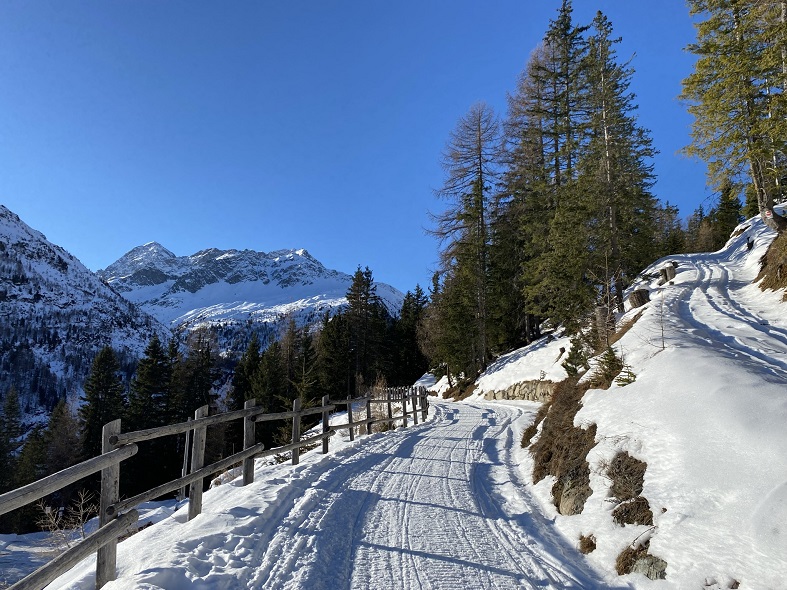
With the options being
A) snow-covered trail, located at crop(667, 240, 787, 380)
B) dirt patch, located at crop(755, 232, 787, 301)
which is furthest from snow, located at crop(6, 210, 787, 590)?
dirt patch, located at crop(755, 232, 787, 301)

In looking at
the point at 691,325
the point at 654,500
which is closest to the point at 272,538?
the point at 654,500

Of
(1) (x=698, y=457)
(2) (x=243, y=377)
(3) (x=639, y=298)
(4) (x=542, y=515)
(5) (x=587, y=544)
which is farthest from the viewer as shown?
(2) (x=243, y=377)

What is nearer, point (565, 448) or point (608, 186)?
point (565, 448)

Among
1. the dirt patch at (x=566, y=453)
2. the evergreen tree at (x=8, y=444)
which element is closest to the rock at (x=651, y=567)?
the dirt patch at (x=566, y=453)

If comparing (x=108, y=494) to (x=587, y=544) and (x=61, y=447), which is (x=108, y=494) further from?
(x=61, y=447)

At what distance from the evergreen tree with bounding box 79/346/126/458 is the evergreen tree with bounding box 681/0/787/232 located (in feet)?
137

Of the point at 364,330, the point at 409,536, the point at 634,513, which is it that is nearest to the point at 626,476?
the point at 634,513

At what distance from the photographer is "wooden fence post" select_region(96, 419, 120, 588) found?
3438 millimetres

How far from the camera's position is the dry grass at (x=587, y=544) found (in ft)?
14.5

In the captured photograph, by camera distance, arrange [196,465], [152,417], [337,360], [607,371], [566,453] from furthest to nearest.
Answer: [337,360] < [152,417] < [607,371] < [566,453] < [196,465]

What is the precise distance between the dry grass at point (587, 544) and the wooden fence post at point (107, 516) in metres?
4.40

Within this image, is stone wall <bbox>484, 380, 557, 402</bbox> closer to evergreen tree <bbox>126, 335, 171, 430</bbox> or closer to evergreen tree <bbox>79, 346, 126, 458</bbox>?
evergreen tree <bbox>126, 335, 171, 430</bbox>

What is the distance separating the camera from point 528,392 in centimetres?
1967

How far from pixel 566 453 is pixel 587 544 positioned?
2213 mm
